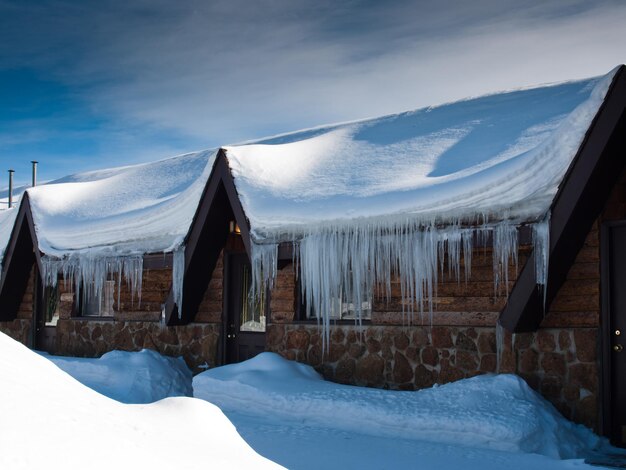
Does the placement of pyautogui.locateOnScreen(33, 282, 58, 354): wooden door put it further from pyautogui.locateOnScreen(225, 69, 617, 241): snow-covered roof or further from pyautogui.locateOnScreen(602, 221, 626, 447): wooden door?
pyautogui.locateOnScreen(602, 221, 626, 447): wooden door

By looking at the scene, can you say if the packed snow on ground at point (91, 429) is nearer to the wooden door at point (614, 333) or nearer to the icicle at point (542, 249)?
the icicle at point (542, 249)

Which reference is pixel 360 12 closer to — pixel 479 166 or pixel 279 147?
pixel 279 147

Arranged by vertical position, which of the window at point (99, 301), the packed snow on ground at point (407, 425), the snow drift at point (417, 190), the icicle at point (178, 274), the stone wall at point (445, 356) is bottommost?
the packed snow on ground at point (407, 425)

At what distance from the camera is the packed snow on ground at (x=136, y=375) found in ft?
31.7

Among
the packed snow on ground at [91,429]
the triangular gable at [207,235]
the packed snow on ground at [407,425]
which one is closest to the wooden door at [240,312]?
the triangular gable at [207,235]

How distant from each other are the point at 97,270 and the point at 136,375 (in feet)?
8.57

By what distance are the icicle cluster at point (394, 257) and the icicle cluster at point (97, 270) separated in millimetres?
3104

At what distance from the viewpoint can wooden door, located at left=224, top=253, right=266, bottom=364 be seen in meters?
10.8

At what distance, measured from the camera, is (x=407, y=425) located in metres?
6.96

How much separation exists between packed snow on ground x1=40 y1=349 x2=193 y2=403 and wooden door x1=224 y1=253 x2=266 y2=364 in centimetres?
85

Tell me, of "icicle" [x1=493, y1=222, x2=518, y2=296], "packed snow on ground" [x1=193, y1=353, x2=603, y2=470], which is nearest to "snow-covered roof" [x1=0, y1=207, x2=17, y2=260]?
"packed snow on ground" [x1=193, y1=353, x2=603, y2=470]

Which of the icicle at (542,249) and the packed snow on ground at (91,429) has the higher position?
the icicle at (542,249)

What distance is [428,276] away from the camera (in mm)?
7730

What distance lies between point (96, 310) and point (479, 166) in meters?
8.46
